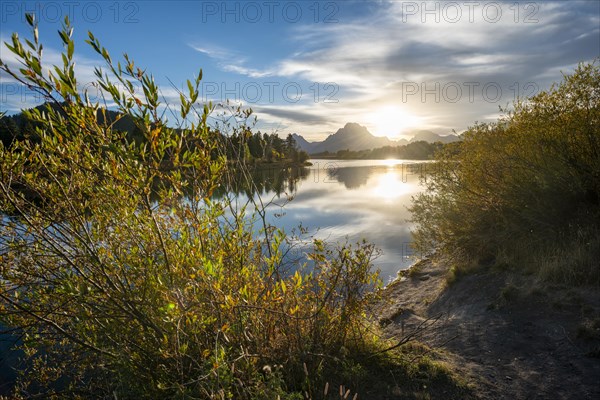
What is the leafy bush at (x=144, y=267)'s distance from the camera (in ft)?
9.99

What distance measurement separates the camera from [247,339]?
159 inches

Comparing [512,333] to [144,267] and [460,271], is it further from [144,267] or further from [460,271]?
[144,267]

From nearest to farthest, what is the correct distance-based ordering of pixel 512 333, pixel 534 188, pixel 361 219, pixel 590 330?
1. pixel 590 330
2. pixel 512 333
3. pixel 534 188
4. pixel 361 219

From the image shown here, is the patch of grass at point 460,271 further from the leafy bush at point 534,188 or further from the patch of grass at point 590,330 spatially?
the patch of grass at point 590,330

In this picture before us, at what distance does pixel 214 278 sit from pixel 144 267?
945 millimetres

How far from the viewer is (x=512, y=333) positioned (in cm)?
679

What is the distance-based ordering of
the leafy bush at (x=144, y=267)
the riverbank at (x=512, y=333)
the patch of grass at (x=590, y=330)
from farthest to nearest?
the patch of grass at (x=590, y=330), the riverbank at (x=512, y=333), the leafy bush at (x=144, y=267)

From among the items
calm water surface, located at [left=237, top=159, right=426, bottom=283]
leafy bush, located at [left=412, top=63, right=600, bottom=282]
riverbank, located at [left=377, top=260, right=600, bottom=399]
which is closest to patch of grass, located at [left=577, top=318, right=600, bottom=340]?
riverbank, located at [left=377, top=260, right=600, bottom=399]

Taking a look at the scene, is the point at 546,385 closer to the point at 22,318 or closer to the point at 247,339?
the point at 247,339

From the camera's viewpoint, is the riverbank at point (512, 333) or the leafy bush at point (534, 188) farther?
the leafy bush at point (534, 188)

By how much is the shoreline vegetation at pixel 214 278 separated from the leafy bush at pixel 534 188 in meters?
0.06

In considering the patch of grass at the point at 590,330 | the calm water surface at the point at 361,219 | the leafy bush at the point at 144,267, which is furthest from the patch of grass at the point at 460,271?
the leafy bush at the point at 144,267

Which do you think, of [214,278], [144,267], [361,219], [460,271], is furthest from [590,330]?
[361,219]

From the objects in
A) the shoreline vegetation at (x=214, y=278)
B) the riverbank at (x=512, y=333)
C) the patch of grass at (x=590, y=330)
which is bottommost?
the riverbank at (x=512, y=333)
